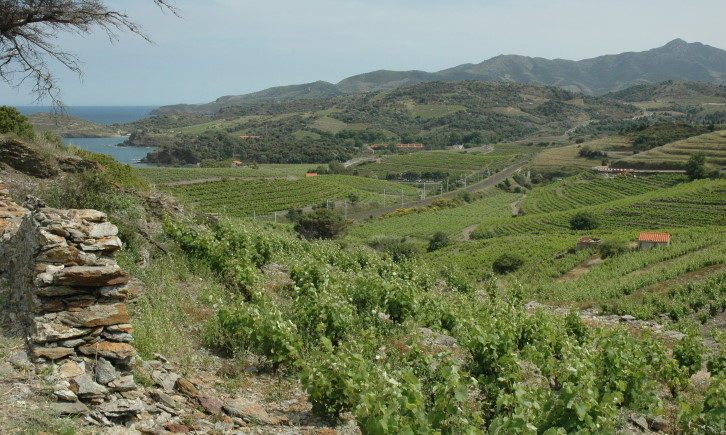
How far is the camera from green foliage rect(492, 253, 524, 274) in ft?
113

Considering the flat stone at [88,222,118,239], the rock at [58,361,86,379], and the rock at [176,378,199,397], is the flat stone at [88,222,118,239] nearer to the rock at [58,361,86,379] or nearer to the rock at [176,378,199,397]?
the rock at [58,361,86,379]

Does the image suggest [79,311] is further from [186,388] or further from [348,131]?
[348,131]

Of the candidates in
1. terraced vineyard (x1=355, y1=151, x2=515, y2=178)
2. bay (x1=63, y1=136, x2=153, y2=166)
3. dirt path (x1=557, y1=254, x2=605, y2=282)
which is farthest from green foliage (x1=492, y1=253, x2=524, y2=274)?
bay (x1=63, y1=136, x2=153, y2=166)

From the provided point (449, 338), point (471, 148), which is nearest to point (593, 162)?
point (471, 148)

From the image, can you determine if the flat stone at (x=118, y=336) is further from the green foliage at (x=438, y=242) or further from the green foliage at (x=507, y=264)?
the green foliage at (x=438, y=242)

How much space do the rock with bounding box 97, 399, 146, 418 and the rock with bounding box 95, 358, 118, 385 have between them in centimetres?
29

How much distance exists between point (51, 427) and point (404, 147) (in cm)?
14469

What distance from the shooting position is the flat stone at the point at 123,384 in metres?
5.08

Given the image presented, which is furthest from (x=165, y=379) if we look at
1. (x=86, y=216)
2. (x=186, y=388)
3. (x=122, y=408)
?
(x=86, y=216)

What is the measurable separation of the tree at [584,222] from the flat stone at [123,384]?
49837 mm

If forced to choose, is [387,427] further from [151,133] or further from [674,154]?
[151,133]

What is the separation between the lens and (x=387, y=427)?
4.45 metres

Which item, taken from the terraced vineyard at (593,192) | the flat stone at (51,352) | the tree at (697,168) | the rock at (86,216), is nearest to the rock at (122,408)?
the flat stone at (51,352)

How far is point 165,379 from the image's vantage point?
572 centimetres
